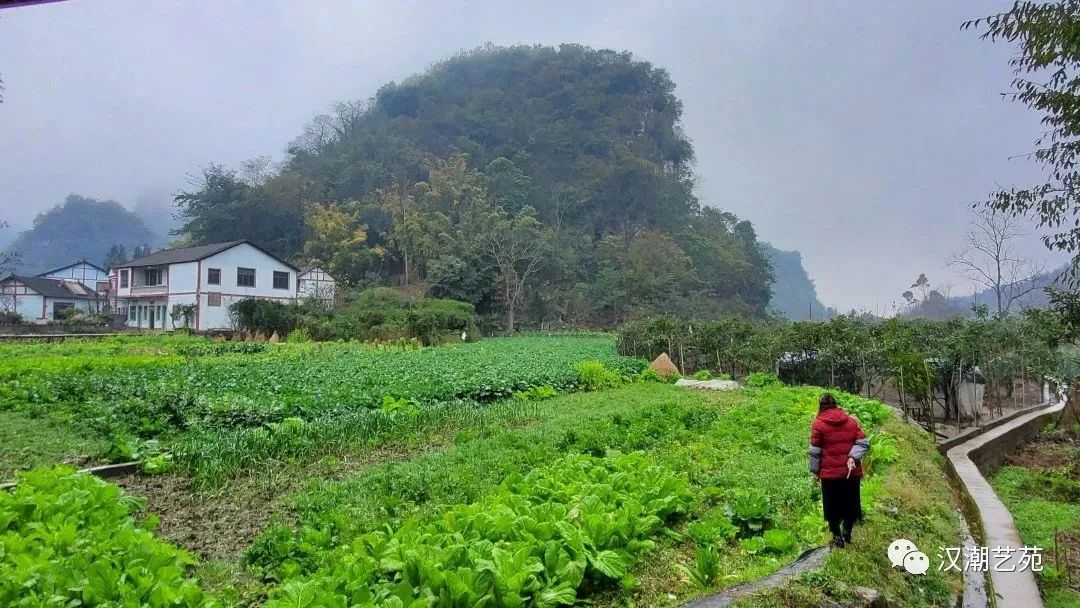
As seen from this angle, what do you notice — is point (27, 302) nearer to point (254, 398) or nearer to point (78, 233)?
point (254, 398)

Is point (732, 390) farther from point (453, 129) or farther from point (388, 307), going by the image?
point (453, 129)

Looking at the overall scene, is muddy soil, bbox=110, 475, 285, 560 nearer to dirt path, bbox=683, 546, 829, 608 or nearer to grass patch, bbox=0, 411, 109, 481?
grass patch, bbox=0, 411, 109, 481

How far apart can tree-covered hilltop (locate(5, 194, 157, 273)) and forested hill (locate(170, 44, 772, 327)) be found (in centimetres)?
7067

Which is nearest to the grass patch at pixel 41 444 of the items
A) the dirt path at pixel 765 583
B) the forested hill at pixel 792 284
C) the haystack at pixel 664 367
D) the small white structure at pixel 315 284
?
the dirt path at pixel 765 583

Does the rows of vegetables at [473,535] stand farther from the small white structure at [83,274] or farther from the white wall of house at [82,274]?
the white wall of house at [82,274]

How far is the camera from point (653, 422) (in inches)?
378

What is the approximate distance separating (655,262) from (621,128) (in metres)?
25.8

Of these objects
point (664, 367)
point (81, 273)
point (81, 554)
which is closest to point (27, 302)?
point (81, 273)

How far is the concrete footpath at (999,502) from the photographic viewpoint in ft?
15.3

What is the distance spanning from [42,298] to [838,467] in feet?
177

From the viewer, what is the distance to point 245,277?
4009 centimetres

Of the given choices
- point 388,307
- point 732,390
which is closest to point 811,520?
point 732,390

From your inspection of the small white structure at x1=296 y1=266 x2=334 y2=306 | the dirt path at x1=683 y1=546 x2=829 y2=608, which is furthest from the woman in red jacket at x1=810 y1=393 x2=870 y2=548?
the small white structure at x1=296 y1=266 x2=334 y2=306

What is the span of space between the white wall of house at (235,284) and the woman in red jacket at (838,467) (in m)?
39.2
